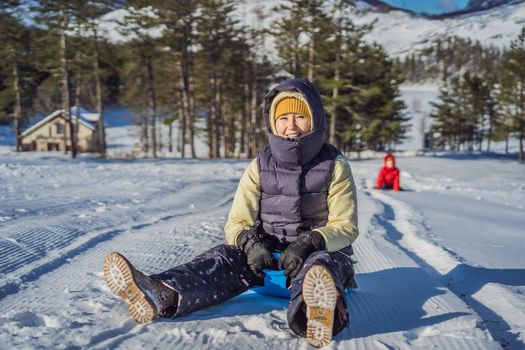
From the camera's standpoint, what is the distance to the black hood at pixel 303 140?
2.77 metres

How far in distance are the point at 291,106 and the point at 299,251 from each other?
101cm

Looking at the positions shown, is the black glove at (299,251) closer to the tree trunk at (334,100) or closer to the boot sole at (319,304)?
the boot sole at (319,304)

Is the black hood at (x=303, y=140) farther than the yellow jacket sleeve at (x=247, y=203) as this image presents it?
No

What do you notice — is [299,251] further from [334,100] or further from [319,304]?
[334,100]

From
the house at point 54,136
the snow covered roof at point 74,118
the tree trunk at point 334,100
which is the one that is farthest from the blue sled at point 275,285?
the house at point 54,136

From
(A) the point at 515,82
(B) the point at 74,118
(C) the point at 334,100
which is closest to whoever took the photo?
(C) the point at 334,100

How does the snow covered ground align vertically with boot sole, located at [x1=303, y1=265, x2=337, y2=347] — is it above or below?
below

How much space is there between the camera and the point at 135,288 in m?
2.14

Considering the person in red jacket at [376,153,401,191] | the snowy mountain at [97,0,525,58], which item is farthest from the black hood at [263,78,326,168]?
the snowy mountain at [97,0,525,58]

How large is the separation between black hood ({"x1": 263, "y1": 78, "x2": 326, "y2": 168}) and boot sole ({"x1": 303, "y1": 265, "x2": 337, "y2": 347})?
0.97 metres

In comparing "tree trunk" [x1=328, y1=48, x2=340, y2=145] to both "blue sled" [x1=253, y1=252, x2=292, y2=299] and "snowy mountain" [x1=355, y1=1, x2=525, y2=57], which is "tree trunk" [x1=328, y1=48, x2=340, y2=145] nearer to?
"blue sled" [x1=253, y1=252, x2=292, y2=299]

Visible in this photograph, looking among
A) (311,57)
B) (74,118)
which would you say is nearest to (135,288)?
(311,57)

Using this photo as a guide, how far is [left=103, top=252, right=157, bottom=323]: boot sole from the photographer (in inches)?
83.7

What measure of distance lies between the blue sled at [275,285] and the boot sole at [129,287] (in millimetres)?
748
